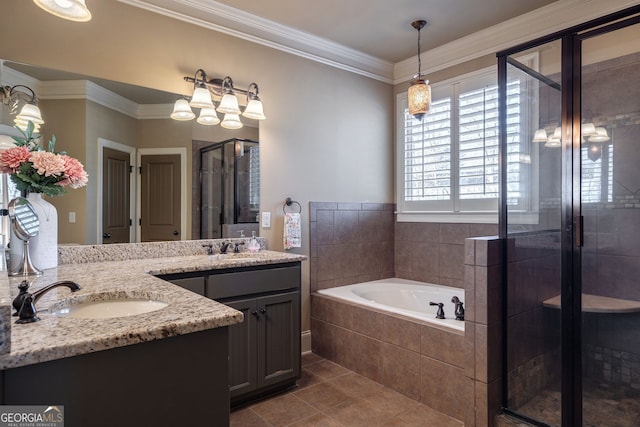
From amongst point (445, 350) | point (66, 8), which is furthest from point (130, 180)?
point (445, 350)

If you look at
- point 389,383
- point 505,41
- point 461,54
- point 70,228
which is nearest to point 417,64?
point 461,54

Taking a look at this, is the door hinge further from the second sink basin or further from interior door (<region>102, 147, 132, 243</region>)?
interior door (<region>102, 147, 132, 243</region>)

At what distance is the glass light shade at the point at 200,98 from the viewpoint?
2.56m

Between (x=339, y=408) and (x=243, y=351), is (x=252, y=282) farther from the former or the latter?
(x=339, y=408)

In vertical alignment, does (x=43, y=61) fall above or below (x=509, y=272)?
above

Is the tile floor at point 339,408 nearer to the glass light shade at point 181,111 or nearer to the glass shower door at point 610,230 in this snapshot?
the glass shower door at point 610,230

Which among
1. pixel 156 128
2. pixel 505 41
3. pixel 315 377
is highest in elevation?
pixel 505 41

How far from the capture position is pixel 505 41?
9.93ft

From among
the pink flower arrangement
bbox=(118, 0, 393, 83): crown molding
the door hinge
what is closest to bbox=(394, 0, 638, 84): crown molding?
bbox=(118, 0, 393, 83): crown molding

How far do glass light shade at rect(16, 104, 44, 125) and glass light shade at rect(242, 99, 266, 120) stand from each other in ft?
4.10

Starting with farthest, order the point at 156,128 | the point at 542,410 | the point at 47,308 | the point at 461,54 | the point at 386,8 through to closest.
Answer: the point at 461,54
the point at 386,8
the point at 156,128
the point at 542,410
the point at 47,308

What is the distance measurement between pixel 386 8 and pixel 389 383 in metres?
2.70

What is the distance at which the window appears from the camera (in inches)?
123

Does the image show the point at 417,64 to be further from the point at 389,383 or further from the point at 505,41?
the point at 389,383
